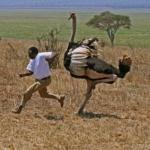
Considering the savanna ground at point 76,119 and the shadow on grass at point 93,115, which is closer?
the savanna ground at point 76,119

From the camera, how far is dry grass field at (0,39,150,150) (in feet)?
29.5

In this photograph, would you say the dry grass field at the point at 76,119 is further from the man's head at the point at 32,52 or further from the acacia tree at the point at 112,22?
the acacia tree at the point at 112,22

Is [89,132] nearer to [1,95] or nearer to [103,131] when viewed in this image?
[103,131]

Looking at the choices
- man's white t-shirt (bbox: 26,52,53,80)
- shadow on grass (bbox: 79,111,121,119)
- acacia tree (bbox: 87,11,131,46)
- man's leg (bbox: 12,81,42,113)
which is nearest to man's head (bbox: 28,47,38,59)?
man's white t-shirt (bbox: 26,52,53,80)

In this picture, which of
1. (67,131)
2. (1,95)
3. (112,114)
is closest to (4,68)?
(1,95)

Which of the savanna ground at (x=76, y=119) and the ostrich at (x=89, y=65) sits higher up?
the ostrich at (x=89, y=65)

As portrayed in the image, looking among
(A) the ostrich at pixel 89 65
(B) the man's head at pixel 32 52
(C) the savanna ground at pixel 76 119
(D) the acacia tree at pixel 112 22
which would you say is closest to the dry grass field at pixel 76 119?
(C) the savanna ground at pixel 76 119

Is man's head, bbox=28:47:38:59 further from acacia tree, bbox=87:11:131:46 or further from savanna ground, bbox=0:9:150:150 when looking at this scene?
acacia tree, bbox=87:11:131:46

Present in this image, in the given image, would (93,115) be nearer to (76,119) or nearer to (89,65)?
(76,119)

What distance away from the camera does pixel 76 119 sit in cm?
1066

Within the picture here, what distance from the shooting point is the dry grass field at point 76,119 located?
8984mm

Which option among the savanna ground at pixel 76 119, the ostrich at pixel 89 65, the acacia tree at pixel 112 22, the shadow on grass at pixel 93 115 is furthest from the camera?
the acacia tree at pixel 112 22

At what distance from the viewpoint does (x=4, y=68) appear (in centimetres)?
1702

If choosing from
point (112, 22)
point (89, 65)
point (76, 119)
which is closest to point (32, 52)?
point (89, 65)
